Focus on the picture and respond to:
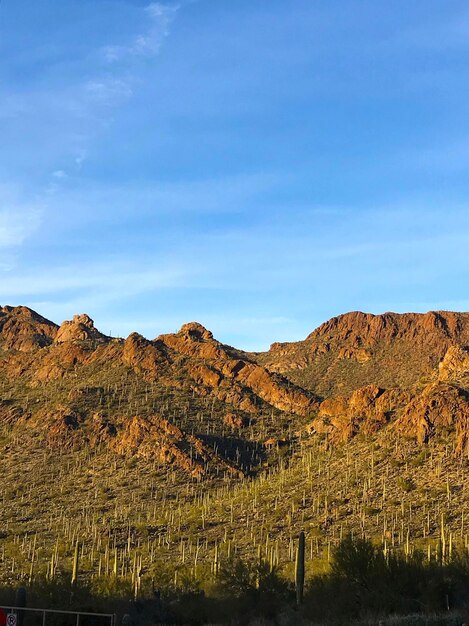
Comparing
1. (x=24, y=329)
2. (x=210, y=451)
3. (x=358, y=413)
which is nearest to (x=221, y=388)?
(x=210, y=451)

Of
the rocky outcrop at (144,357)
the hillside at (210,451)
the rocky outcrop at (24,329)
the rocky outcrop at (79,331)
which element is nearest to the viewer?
the hillside at (210,451)

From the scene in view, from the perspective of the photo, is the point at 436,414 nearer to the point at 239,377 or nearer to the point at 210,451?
the point at 210,451

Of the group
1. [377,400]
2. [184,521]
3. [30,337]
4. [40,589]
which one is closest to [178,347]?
[30,337]

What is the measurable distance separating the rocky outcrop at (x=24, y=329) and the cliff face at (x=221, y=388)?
0.32 meters

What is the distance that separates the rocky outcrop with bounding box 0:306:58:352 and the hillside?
0.66m

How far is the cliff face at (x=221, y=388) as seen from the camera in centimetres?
8581

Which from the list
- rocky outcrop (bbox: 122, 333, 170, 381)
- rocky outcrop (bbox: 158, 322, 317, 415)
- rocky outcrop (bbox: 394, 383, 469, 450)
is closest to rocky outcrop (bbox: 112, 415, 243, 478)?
rocky outcrop (bbox: 158, 322, 317, 415)

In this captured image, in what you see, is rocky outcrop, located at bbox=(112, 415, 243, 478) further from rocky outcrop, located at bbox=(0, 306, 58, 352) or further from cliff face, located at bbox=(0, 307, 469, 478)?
rocky outcrop, located at bbox=(0, 306, 58, 352)

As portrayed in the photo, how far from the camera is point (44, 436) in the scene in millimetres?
92375

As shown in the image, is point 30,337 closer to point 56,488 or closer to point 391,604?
point 56,488

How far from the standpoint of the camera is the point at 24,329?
138375 millimetres

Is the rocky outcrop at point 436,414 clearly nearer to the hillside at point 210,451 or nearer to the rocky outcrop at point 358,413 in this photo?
the hillside at point 210,451

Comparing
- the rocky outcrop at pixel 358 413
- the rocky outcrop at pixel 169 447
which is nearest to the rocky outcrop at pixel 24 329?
the rocky outcrop at pixel 169 447

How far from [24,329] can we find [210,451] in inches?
2503
